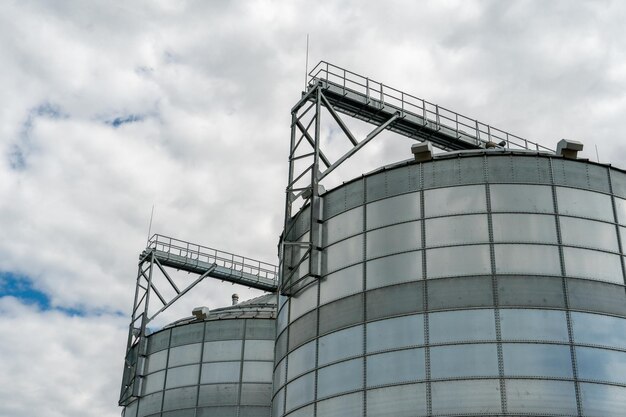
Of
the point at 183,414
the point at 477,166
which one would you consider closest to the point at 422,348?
the point at 477,166

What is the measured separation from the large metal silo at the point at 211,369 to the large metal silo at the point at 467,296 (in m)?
13.4

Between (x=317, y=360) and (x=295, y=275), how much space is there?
15.1ft

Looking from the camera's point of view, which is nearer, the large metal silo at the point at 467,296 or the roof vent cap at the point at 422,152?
the large metal silo at the point at 467,296

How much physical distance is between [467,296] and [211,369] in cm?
2251

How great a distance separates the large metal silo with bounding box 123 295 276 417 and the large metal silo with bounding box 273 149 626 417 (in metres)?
13.4

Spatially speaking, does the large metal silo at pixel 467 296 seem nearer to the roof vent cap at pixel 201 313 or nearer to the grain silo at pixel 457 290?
the grain silo at pixel 457 290

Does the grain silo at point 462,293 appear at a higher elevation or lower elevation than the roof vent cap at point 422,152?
lower

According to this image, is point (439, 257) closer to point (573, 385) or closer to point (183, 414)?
point (573, 385)

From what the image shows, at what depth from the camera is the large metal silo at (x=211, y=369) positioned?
46.2 meters

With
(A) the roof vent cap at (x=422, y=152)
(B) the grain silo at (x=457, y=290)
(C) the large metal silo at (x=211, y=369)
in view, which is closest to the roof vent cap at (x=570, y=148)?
(B) the grain silo at (x=457, y=290)

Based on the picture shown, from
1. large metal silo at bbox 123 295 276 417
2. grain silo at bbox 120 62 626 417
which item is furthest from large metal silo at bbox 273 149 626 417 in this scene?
large metal silo at bbox 123 295 276 417

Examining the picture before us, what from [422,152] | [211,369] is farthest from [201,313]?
[422,152]

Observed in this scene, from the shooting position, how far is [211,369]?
155 feet

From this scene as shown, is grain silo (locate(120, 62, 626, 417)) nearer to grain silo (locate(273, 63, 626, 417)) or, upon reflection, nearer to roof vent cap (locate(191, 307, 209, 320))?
grain silo (locate(273, 63, 626, 417))
